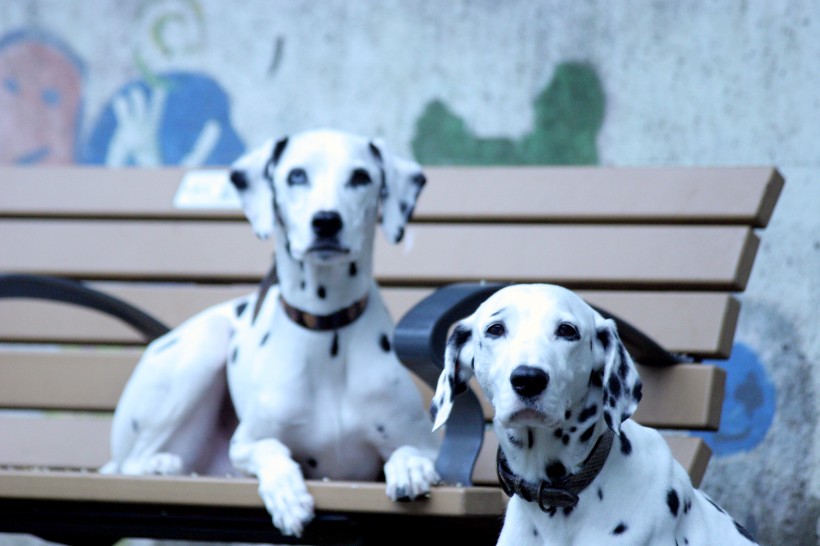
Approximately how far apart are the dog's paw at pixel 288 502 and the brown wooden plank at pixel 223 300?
125cm

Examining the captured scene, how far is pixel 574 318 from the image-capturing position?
2.43 metres

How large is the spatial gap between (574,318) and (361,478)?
1.20 metres

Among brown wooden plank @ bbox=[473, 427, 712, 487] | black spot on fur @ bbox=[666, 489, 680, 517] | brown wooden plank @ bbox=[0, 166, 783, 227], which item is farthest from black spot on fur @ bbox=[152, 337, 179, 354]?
black spot on fur @ bbox=[666, 489, 680, 517]

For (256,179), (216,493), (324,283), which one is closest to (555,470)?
(216,493)

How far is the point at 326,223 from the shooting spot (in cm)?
334

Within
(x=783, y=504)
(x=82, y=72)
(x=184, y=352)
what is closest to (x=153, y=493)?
(x=184, y=352)

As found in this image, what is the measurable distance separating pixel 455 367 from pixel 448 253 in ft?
5.32

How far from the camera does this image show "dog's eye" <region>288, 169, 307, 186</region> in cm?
344

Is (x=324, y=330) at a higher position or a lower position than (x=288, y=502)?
higher

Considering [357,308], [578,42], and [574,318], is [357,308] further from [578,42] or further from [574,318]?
[578,42]

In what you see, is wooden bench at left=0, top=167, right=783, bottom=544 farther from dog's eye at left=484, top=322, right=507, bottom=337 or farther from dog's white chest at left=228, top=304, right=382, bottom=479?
dog's eye at left=484, top=322, right=507, bottom=337

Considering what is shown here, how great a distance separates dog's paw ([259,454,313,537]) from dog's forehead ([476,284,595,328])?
2.12ft

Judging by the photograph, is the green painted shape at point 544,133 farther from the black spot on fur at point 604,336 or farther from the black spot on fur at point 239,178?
the black spot on fur at point 604,336

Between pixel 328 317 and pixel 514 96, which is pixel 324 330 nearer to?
pixel 328 317
